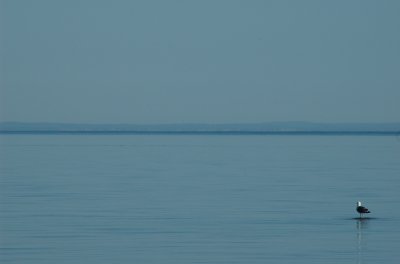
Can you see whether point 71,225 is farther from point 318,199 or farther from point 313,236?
point 318,199

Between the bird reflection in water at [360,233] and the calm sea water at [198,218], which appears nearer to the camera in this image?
the bird reflection in water at [360,233]

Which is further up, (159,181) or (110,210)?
(159,181)

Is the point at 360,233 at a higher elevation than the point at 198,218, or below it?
below

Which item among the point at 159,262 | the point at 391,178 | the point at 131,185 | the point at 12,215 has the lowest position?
the point at 159,262

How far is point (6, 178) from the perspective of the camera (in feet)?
127

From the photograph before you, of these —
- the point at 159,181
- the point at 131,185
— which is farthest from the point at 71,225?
the point at 159,181

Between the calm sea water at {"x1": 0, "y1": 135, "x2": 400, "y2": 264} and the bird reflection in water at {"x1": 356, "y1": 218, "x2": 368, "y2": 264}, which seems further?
the calm sea water at {"x1": 0, "y1": 135, "x2": 400, "y2": 264}

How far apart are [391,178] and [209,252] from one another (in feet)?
66.7

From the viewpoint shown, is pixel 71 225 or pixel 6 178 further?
pixel 6 178

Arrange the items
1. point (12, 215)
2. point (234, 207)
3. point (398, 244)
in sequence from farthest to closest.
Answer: point (234, 207) → point (12, 215) → point (398, 244)

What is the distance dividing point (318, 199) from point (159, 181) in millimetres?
9112

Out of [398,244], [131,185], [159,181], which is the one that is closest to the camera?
[398,244]

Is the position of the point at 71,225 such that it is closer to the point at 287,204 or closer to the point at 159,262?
the point at 159,262

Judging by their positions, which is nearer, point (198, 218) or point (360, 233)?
point (360, 233)
